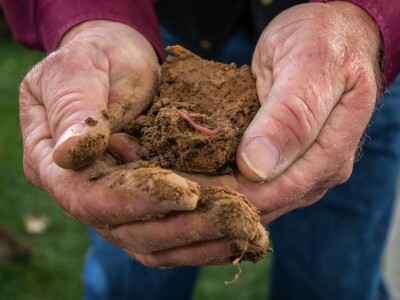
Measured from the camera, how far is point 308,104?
1.47 meters

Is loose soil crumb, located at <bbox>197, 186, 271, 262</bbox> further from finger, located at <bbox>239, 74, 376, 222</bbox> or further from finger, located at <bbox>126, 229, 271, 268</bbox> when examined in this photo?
finger, located at <bbox>239, 74, 376, 222</bbox>

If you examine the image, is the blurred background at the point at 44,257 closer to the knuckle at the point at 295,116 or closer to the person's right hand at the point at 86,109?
the person's right hand at the point at 86,109

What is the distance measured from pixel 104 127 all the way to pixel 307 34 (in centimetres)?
60

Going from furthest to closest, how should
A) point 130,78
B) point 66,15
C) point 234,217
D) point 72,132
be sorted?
point 66,15
point 130,78
point 72,132
point 234,217

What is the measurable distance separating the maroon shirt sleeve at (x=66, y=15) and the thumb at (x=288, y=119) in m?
0.61

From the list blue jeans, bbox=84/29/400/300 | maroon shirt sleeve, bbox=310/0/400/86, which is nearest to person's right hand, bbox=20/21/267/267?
maroon shirt sleeve, bbox=310/0/400/86

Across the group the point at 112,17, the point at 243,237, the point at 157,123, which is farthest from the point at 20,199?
the point at 243,237

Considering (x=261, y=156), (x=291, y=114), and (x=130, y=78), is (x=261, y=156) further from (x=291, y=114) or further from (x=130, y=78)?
(x=130, y=78)

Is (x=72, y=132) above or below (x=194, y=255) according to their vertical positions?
above

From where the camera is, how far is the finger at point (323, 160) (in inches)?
58.9

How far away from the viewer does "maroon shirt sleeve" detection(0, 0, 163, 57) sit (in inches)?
75.0

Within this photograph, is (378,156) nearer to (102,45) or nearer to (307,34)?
(307,34)

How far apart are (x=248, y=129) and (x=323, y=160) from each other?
0.22 m

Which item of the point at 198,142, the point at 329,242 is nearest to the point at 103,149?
the point at 198,142
